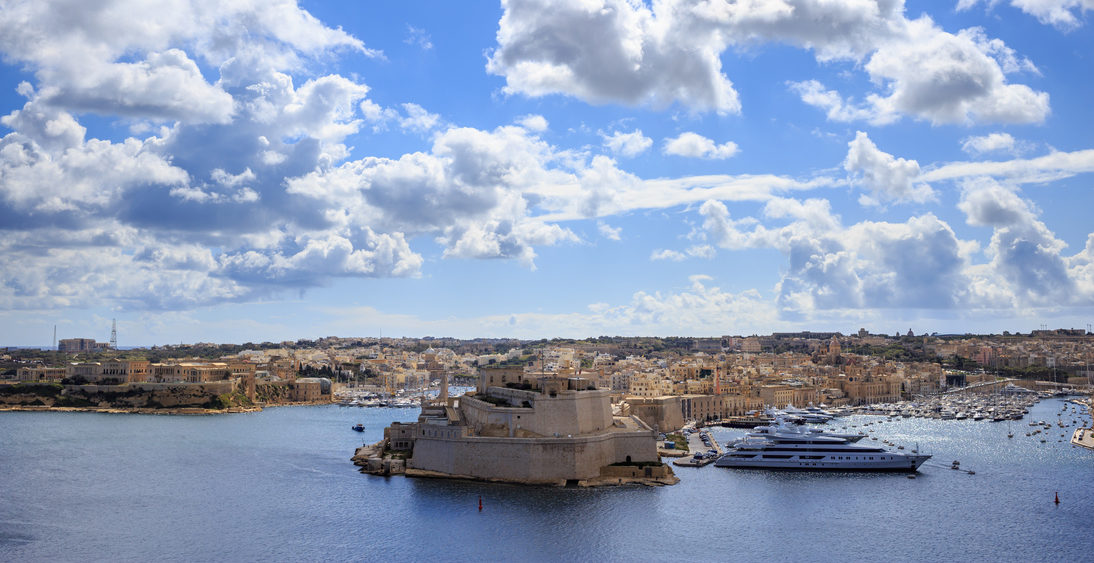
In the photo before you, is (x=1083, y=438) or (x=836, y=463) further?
(x=1083, y=438)

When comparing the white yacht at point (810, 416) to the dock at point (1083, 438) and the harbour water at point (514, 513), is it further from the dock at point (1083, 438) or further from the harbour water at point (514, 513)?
the harbour water at point (514, 513)

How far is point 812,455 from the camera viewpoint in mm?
39500

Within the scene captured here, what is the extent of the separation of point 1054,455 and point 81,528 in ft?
143

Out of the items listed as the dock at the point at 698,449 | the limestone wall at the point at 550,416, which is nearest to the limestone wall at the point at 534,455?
the limestone wall at the point at 550,416

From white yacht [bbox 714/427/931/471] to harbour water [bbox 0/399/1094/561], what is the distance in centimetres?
115

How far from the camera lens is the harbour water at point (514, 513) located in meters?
25.6

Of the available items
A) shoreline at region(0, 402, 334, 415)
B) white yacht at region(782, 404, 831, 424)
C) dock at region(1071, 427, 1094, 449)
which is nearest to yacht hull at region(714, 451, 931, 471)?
dock at region(1071, 427, 1094, 449)

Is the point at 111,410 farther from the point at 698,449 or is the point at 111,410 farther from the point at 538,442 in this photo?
the point at 538,442

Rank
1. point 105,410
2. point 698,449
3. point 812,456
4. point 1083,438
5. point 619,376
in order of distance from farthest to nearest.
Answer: point 619,376, point 105,410, point 1083,438, point 698,449, point 812,456

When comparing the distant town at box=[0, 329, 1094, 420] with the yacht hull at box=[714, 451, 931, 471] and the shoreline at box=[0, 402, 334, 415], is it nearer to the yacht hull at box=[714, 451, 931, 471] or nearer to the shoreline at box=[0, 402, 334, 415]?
the shoreline at box=[0, 402, 334, 415]

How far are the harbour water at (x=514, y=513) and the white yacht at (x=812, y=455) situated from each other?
1154 millimetres

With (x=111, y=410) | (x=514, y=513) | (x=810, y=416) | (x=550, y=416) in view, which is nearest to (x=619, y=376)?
(x=810, y=416)

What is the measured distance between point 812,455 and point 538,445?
13.4 m

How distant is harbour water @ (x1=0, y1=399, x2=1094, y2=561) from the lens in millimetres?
25625
